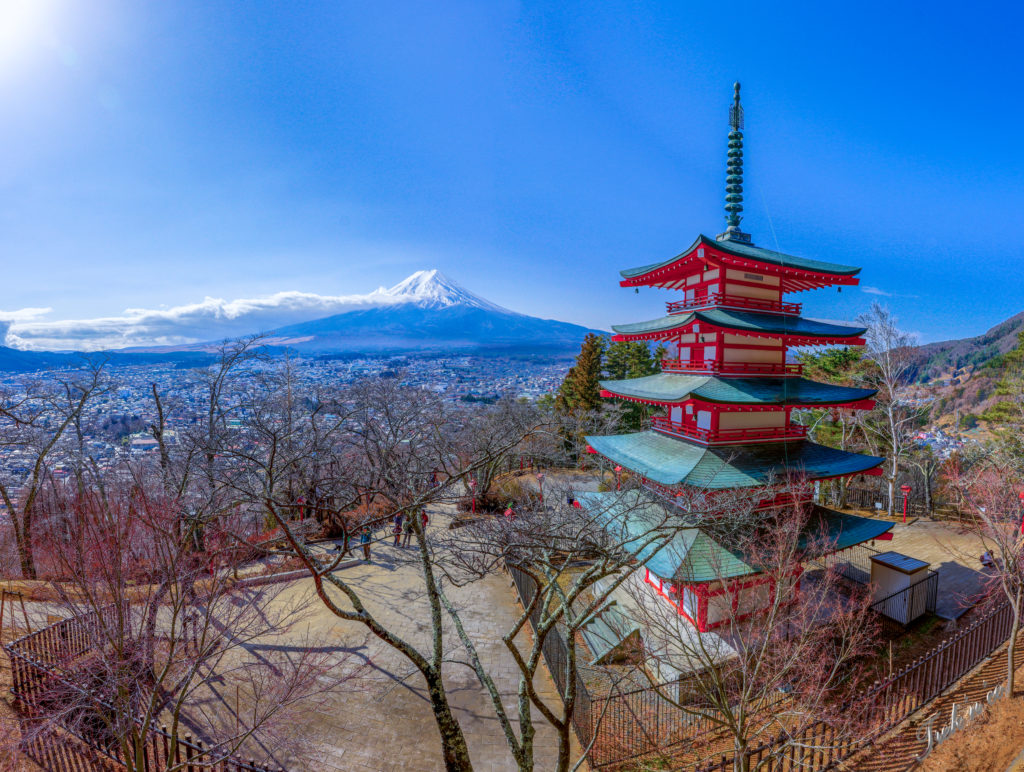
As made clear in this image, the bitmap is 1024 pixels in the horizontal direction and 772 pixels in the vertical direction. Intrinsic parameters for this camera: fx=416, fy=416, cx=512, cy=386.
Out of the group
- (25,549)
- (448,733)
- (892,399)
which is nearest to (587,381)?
(892,399)

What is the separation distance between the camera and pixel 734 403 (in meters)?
9.54

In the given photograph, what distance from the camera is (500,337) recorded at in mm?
99062

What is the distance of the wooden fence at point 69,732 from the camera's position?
518cm

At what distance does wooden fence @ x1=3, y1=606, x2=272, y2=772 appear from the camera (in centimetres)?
518

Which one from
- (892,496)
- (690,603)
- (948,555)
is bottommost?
(948,555)

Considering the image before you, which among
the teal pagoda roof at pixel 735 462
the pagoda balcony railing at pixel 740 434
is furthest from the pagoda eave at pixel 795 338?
the teal pagoda roof at pixel 735 462

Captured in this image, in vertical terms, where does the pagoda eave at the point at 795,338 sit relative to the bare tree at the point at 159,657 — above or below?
above

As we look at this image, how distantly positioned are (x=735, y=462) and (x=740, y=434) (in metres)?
0.89

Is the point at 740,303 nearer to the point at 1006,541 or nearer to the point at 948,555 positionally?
the point at 1006,541

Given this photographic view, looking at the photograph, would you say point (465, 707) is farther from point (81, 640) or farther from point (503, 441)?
point (503, 441)

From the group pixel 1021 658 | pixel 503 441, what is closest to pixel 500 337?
pixel 503 441

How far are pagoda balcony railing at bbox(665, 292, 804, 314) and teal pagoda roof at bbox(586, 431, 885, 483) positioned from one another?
3558 millimetres

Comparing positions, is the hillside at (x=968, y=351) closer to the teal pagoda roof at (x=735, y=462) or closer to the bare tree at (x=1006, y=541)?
the bare tree at (x=1006, y=541)

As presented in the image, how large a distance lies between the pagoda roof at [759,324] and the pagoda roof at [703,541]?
438 centimetres
